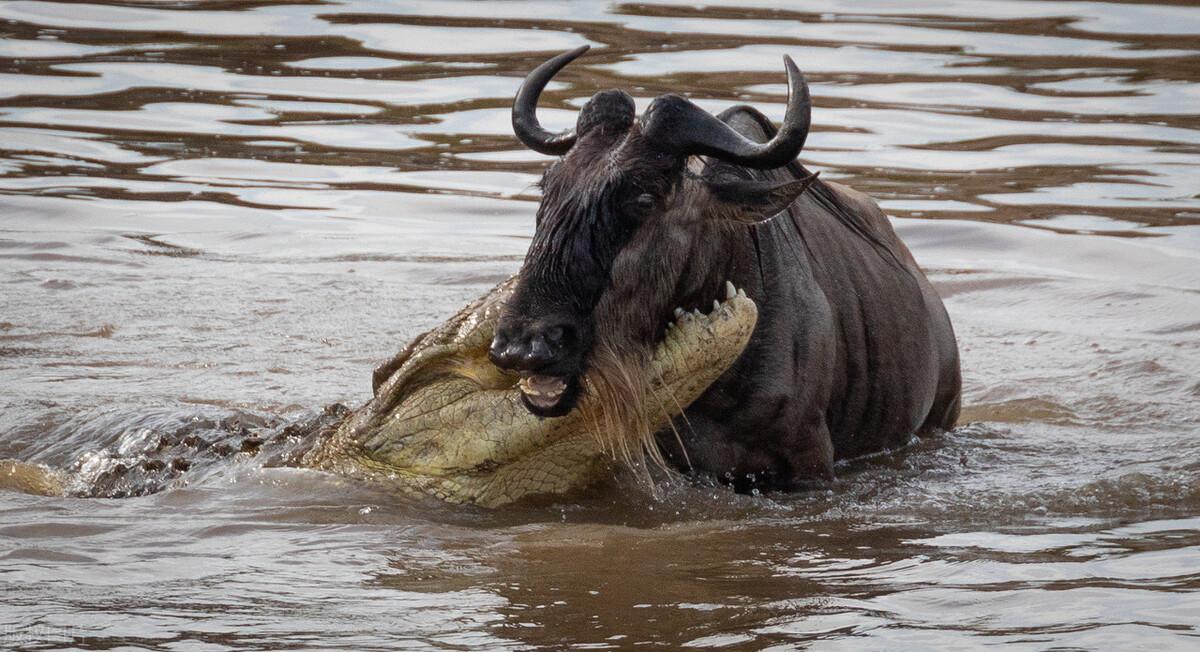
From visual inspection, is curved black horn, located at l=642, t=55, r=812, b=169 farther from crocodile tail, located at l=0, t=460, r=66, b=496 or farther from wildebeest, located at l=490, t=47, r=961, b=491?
crocodile tail, located at l=0, t=460, r=66, b=496

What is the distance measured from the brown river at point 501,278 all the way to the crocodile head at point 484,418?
0.12 m

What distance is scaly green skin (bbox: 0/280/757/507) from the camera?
607 cm

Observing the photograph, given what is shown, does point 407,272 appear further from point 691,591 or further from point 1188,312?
point 691,591

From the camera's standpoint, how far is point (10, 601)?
4.97 metres

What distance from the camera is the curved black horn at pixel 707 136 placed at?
595 centimetres

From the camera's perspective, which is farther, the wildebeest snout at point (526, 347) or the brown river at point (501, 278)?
the wildebeest snout at point (526, 347)

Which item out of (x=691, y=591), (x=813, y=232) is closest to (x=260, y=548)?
(x=691, y=591)

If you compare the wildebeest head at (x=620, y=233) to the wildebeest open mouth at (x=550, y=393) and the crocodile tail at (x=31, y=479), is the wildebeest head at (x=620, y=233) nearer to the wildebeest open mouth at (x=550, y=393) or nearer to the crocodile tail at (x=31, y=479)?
the wildebeest open mouth at (x=550, y=393)

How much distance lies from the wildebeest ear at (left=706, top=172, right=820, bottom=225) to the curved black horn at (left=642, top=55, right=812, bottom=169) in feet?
0.33

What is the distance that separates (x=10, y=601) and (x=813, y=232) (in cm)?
342

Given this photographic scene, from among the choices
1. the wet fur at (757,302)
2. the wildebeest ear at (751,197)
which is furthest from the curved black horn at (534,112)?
the wildebeest ear at (751,197)

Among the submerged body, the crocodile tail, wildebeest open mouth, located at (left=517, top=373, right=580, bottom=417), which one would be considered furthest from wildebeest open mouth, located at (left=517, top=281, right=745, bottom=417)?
the crocodile tail

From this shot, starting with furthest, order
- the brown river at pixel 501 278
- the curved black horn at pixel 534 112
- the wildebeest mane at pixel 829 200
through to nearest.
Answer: the wildebeest mane at pixel 829 200 → the curved black horn at pixel 534 112 → the brown river at pixel 501 278

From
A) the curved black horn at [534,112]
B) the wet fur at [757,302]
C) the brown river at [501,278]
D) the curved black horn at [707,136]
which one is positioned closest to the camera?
the brown river at [501,278]
